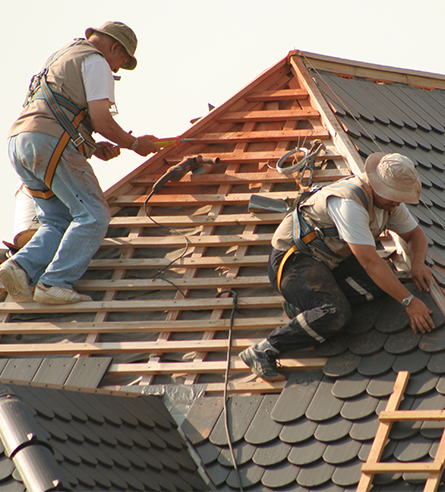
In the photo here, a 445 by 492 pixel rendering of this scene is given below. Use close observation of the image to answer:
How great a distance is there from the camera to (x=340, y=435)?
367cm

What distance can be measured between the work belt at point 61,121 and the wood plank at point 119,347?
3.68 ft

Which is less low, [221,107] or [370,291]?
[221,107]

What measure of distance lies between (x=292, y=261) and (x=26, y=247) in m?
1.96

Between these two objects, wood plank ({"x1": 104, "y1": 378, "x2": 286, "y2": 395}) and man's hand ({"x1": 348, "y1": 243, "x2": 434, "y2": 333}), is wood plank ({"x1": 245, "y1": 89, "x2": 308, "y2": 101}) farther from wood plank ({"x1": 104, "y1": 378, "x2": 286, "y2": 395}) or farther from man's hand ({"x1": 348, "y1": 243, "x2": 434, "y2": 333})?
wood plank ({"x1": 104, "y1": 378, "x2": 286, "y2": 395})

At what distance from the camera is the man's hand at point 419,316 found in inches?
151

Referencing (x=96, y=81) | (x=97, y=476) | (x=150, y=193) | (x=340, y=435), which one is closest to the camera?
(x=97, y=476)

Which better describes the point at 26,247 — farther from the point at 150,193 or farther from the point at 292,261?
the point at 292,261

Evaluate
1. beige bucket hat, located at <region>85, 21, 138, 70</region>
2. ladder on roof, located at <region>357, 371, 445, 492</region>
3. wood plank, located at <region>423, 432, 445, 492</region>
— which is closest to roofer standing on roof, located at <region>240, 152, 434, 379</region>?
ladder on roof, located at <region>357, 371, 445, 492</region>

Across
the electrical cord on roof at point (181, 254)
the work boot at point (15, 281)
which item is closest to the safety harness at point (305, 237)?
the electrical cord on roof at point (181, 254)

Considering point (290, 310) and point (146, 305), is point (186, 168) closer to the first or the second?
point (146, 305)

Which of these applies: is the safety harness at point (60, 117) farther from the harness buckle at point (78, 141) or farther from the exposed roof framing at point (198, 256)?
the exposed roof framing at point (198, 256)

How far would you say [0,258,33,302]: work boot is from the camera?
479 cm

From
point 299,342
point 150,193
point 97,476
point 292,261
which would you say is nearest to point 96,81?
point 150,193

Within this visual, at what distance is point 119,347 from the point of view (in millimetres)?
4516
